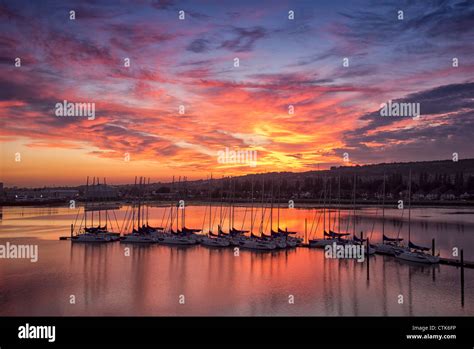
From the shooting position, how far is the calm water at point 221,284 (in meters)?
23.2

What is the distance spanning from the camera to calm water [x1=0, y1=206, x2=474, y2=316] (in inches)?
913

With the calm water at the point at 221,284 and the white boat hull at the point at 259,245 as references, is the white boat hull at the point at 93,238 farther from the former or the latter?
the white boat hull at the point at 259,245

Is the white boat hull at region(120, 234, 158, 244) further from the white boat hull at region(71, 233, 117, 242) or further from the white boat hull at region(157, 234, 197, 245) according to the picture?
the white boat hull at region(71, 233, 117, 242)

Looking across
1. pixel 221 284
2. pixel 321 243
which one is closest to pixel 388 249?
pixel 321 243

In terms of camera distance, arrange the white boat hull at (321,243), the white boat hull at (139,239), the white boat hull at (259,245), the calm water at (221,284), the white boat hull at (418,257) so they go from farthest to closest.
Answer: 1. the white boat hull at (139,239)
2. the white boat hull at (321,243)
3. the white boat hull at (259,245)
4. the white boat hull at (418,257)
5. the calm water at (221,284)

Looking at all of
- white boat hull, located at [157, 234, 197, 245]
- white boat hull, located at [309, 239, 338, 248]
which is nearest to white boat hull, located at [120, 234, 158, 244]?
white boat hull, located at [157, 234, 197, 245]

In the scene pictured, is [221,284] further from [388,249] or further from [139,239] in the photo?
[139,239]

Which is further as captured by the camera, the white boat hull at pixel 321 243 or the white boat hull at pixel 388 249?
the white boat hull at pixel 321 243

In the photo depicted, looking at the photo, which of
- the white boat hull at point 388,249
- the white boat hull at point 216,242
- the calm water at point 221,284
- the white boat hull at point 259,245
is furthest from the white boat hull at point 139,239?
the white boat hull at point 388,249

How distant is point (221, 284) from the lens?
2877 cm

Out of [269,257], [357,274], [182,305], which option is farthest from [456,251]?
[182,305]
